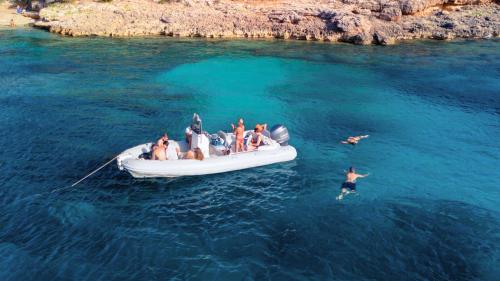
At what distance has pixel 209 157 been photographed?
19.8 meters

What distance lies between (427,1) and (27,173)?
45.3 meters

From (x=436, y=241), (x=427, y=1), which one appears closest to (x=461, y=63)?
(x=427, y=1)

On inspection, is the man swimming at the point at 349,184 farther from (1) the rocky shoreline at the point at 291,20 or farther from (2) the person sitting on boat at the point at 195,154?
(1) the rocky shoreline at the point at 291,20

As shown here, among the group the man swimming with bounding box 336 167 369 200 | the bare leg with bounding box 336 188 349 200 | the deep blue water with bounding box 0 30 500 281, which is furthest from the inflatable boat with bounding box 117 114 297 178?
the bare leg with bounding box 336 188 349 200

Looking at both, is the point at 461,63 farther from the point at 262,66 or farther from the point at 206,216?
the point at 206,216

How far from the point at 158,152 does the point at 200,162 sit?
1880 mm

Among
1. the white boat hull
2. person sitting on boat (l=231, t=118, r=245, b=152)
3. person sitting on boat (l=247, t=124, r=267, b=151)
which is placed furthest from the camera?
person sitting on boat (l=247, t=124, r=267, b=151)

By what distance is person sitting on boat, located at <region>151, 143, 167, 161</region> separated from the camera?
756 inches

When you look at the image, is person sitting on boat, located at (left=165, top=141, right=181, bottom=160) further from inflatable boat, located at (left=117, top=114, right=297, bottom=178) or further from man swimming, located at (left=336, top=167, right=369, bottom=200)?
man swimming, located at (left=336, top=167, right=369, bottom=200)

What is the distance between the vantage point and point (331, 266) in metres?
14.0

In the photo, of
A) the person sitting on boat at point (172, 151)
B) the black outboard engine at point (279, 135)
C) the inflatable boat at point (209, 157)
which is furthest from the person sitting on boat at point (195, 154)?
the black outboard engine at point (279, 135)

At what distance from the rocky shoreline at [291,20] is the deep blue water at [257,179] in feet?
34.3

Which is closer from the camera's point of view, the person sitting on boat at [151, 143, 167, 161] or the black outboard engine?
the person sitting on boat at [151, 143, 167, 161]

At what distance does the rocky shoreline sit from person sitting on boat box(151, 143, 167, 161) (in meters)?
30.9
